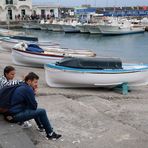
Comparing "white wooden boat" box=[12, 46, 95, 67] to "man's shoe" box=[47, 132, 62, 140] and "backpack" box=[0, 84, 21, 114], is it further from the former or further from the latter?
"backpack" box=[0, 84, 21, 114]

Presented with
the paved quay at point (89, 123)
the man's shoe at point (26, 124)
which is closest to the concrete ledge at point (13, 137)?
the paved quay at point (89, 123)

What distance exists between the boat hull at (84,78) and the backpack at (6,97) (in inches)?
269

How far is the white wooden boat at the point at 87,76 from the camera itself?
14203 mm

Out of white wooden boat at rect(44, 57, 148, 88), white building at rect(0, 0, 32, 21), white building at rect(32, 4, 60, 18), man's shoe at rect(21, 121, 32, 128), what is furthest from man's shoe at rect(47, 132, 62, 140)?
white building at rect(32, 4, 60, 18)

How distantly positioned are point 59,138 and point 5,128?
4.03ft

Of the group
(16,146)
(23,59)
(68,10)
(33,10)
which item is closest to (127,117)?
(16,146)

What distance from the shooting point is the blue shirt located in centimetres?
729

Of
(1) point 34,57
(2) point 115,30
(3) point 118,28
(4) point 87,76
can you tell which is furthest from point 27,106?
(3) point 118,28

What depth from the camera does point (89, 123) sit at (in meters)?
9.27

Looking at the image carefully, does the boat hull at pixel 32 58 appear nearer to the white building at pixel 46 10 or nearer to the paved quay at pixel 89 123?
the paved quay at pixel 89 123

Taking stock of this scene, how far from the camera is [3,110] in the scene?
24.4ft

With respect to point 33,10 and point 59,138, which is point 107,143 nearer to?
point 59,138

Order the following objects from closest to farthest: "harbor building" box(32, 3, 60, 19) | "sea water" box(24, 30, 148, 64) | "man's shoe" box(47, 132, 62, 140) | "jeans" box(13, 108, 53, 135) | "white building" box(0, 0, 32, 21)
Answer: "jeans" box(13, 108, 53, 135) → "man's shoe" box(47, 132, 62, 140) → "sea water" box(24, 30, 148, 64) → "white building" box(0, 0, 32, 21) → "harbor building" box(32, 3, 60, 19)

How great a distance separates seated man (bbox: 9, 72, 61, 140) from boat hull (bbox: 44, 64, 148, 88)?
6613 millimetres
